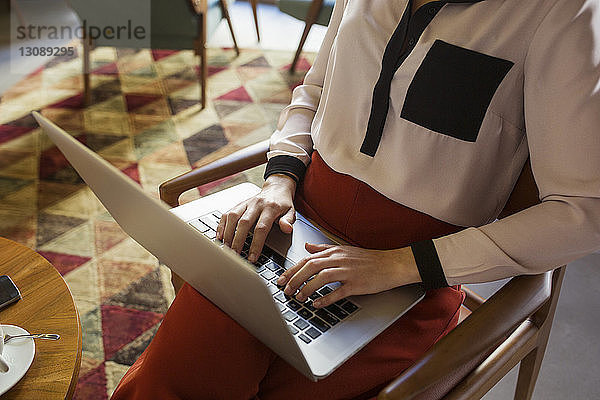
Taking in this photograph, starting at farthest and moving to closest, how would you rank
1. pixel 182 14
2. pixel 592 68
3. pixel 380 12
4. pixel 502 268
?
pixel 182 14, pixel 380 12, pixel 502 268, pixel 592 68

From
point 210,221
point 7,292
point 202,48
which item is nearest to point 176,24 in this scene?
point 202,48

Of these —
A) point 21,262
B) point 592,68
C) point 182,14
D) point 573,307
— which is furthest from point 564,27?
point 182,14

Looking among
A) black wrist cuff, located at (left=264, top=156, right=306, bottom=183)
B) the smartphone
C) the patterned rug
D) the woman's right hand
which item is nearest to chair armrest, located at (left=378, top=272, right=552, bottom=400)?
the woman's right hand

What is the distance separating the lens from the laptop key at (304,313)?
2.88 feet

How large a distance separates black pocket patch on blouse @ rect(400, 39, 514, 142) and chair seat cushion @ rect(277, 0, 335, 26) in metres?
1.93

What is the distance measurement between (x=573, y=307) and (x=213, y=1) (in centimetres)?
188

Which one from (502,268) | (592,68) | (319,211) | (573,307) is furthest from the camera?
(573,307)

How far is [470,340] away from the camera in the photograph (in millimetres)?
815

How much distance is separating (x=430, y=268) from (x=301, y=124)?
0.44 meters

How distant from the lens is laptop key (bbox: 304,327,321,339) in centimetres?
84

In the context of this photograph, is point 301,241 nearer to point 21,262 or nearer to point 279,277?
point 279,277

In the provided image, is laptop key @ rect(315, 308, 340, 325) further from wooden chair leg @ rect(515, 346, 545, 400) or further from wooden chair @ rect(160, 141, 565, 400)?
wooden chair leg @ rect(515, 346, 545, 400)

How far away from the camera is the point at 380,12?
3.38 feet

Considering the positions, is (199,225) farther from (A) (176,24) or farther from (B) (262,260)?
(A) (176,24)
